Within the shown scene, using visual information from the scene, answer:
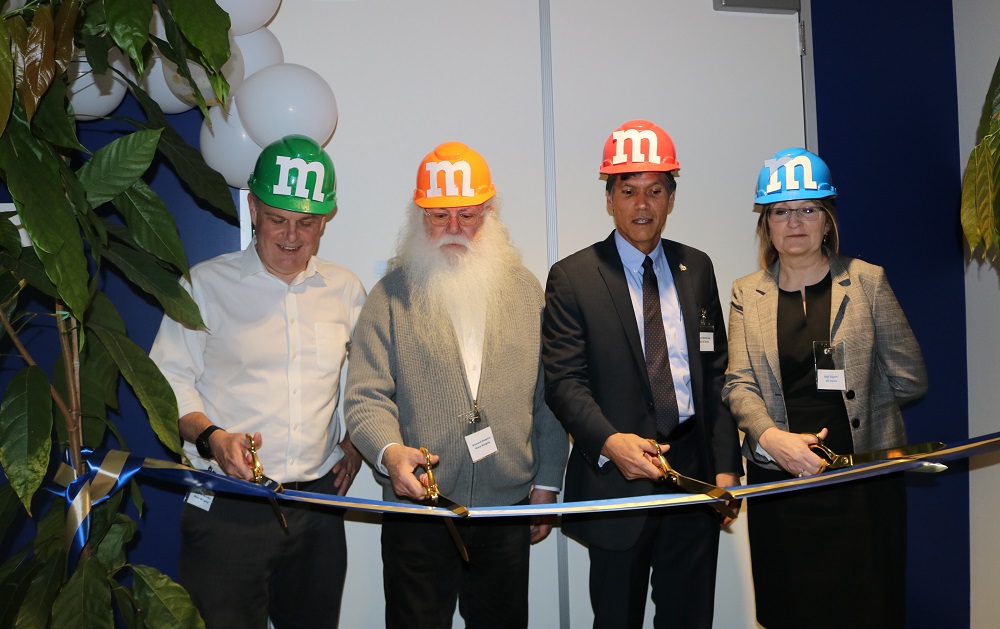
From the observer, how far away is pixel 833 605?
2.66 metres

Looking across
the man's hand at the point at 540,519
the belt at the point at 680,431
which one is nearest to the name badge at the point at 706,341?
the belt at the point at 680,431

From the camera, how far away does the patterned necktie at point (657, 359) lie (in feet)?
8.76

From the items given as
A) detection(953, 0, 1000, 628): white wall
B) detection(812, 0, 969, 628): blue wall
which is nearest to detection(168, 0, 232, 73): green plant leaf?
detection(812, 0, 969, 628): blue wall

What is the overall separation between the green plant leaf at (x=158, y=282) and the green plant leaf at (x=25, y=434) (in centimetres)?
34

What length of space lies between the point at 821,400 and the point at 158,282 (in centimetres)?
200

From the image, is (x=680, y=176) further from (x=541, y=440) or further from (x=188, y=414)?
(x=188, y=414)

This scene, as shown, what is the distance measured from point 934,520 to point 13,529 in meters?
3.84

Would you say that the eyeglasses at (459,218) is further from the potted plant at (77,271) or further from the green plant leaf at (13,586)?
the green plant leaf at (13,586)

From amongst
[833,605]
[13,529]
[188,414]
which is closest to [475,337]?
[188,414]

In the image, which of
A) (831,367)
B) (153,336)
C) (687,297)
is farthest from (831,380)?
(153,336)

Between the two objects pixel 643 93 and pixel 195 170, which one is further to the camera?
pixel 643 93

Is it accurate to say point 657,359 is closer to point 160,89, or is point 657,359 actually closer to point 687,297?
point 687,297

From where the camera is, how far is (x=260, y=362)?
267 centimetres

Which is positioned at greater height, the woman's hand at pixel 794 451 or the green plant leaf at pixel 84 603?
the woman's hand at pixel 794 451
